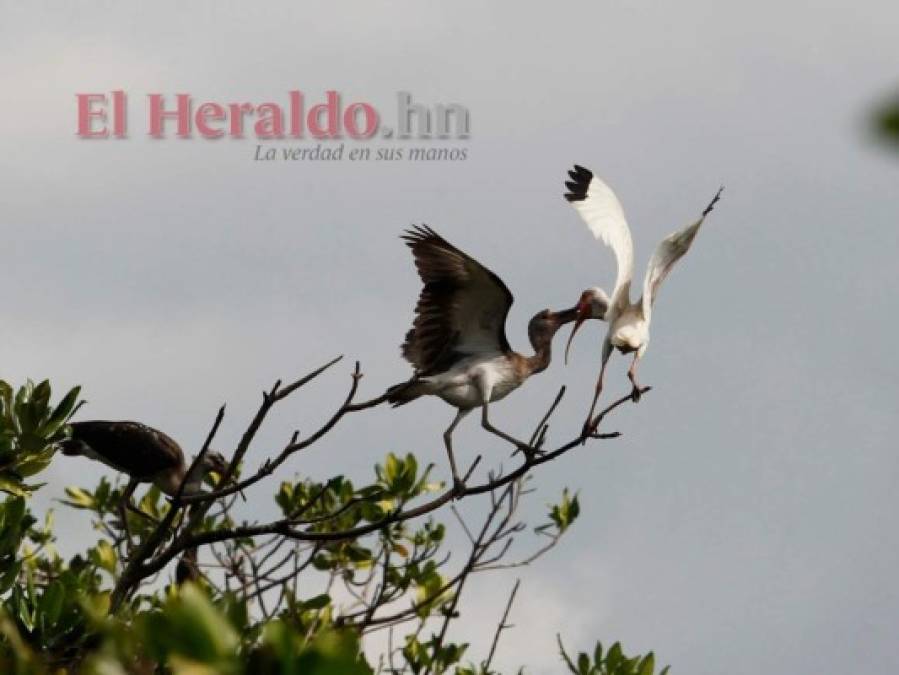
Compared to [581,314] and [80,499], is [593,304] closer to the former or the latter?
[581,314]

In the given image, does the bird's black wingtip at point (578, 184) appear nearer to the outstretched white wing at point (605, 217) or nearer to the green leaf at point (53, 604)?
the outstretched white wing at point (605, 217)

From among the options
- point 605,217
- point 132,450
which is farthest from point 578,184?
point 132,450

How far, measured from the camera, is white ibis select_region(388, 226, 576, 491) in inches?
328

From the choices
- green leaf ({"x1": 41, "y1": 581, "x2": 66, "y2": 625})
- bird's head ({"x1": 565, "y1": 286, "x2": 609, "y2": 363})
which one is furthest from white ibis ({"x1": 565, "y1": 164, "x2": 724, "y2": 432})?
green leaf ({"x1": 41, "y1": 581, "x2": 66, "y2": 625})

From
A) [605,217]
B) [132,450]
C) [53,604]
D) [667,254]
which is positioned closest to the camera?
[53,604]

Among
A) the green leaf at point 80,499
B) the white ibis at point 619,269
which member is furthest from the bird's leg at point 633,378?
the green leaf at point 80,499

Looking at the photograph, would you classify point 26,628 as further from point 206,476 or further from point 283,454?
point 206,476

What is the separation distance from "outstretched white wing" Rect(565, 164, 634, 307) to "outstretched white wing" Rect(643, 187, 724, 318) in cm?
30

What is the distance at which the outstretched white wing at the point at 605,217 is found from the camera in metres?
7.98

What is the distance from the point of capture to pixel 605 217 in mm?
8352

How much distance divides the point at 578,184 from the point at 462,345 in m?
1.07

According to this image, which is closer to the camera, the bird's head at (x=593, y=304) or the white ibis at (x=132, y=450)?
the bird's head at (x=593, y=304)

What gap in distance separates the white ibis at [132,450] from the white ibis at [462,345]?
5.78 feet

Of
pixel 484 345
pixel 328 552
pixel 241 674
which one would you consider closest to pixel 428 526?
pixel 328 552
